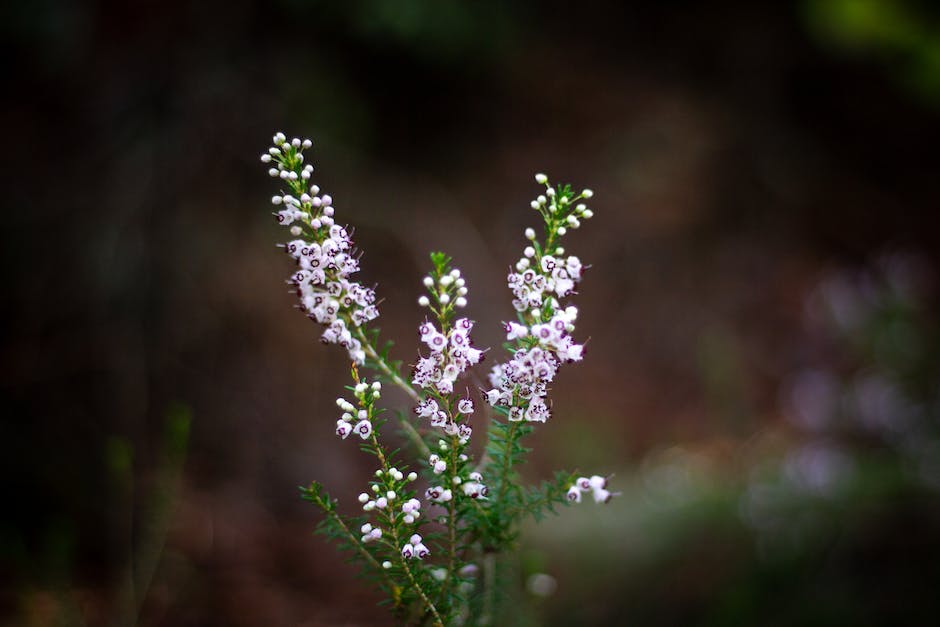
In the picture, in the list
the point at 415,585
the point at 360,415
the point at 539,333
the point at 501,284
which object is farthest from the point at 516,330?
the point at 501,284

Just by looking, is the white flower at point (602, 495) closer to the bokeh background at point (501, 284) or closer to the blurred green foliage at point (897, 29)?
the bokeh background at point (501, 284)

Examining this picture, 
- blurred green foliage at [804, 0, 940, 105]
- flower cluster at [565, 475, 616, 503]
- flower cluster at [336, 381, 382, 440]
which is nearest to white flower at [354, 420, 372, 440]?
flower cluster at [336, 381, 382, 440]

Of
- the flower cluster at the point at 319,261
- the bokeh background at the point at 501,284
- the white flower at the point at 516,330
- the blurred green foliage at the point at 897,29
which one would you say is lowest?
the white flower at the point at 516,330

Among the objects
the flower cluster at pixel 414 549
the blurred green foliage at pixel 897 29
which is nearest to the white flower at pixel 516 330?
the flower cluster at pixel 414 549

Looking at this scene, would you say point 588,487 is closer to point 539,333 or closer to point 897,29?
point 539,333

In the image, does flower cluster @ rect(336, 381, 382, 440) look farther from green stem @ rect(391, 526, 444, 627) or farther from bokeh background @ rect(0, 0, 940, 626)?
bokeh background @ rect(0, 0, 940, 626)

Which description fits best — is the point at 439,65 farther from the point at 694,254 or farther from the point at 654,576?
the point at 654,576

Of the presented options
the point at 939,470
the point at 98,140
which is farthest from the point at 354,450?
the point at 939,470
